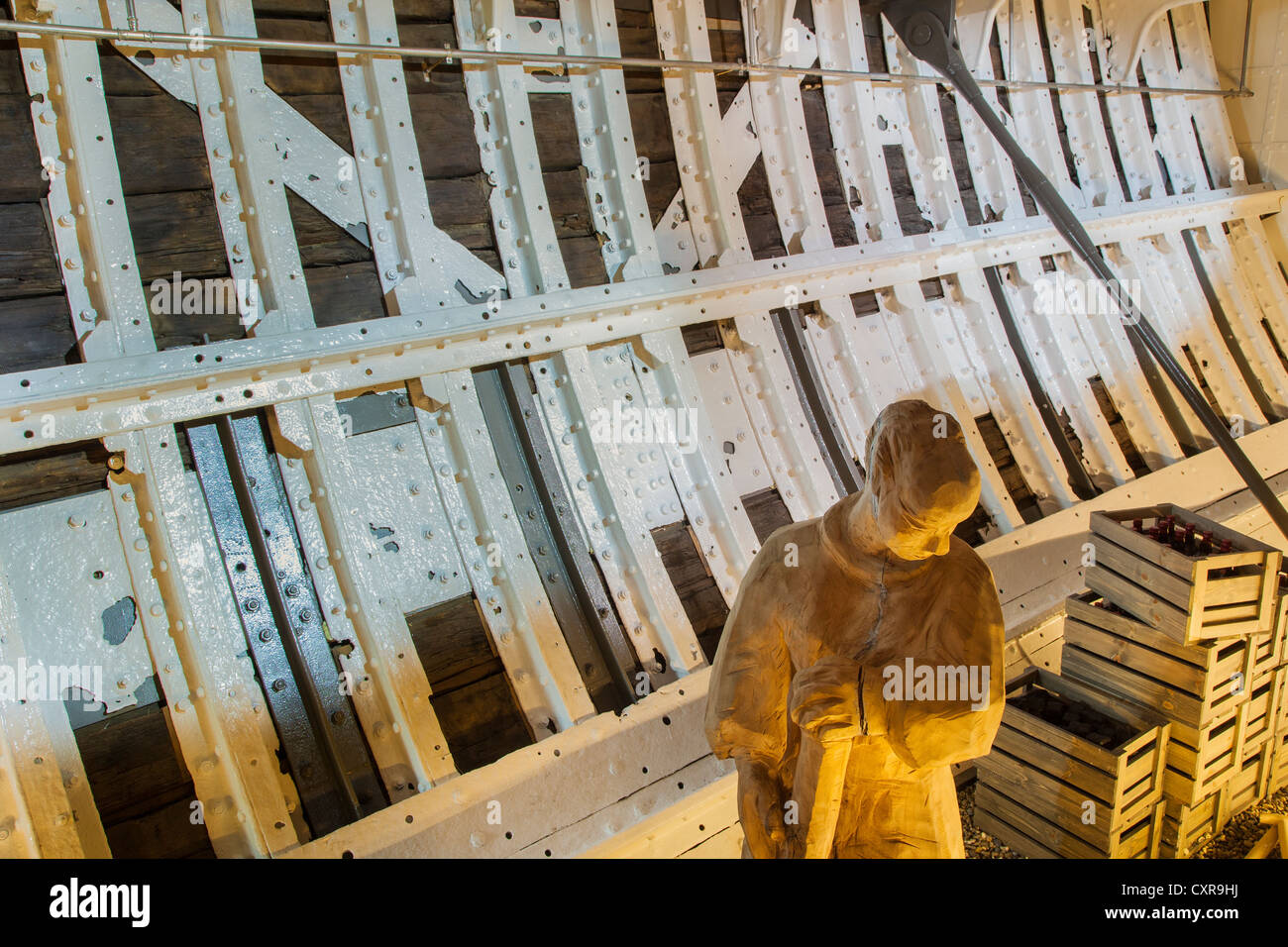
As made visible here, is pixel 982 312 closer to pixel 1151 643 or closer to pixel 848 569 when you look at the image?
pixel 1151 643

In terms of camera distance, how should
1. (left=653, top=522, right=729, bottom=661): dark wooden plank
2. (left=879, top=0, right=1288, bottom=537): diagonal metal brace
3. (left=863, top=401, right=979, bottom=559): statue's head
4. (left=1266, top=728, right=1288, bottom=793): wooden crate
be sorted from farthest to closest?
(left=879, top=0, right=1288, bottom=537): diagonal metal brace → (left=1266, top=728, right=1288, bottom=793): wooden crate → (left=653, top=522, right=729, bottom=661): dark wooden plank → (left=863, top=401, right=979, bottom=559): statue's head

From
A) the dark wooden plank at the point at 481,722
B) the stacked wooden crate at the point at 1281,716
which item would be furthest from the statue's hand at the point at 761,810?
the stacked wooden crate at the point at 1281,716

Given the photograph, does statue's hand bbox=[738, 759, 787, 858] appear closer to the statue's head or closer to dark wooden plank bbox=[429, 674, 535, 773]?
the statue's head

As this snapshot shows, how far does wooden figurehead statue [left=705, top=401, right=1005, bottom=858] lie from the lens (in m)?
2.09

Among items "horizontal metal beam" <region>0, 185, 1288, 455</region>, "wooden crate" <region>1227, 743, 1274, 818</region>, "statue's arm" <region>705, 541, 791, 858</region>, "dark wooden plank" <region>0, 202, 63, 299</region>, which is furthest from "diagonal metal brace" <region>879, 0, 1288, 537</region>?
"dark wooden plank" <region>0, 202, 63, 299</region>

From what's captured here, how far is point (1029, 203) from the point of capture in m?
6.25

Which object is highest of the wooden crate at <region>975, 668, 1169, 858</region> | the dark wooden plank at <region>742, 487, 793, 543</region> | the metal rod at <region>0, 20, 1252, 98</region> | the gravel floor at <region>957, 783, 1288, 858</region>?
the metal rod at <region>0, 20, 1252, 98</region>

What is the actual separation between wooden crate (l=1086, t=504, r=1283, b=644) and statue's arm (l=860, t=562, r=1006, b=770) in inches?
88.4

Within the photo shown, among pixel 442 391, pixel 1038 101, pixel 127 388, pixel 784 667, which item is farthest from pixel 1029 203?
pixel 127 388

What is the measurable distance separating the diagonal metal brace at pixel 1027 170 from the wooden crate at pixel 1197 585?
0.87 meters

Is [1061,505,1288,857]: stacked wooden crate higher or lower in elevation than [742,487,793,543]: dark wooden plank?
lower

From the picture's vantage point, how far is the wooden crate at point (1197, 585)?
3863mm

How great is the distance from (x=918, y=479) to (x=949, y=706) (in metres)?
0.56

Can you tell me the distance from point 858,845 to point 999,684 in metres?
0.60
